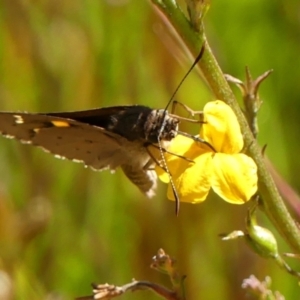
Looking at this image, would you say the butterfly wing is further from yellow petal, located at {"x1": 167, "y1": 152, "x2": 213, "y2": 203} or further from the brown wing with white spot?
yellow petal, located at {"x1": 167, "y1": 152, "x2": 213, "y2": 203}

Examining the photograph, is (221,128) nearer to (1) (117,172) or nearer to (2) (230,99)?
(2) (230,99)

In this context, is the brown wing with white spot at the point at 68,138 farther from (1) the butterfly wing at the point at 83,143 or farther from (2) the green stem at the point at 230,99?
(2) the green stem at the point at 230,99

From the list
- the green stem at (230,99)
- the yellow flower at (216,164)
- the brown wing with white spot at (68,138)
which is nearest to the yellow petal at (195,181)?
the yellow flower at (216,164)

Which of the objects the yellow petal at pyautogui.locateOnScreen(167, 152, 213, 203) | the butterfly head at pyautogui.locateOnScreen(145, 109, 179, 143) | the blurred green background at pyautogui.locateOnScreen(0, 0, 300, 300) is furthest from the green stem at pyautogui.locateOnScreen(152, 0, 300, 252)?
the blurred green background at pyautogui.locateOnScreen(0, 0, 300, 300)

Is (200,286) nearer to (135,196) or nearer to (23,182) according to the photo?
(135,196)

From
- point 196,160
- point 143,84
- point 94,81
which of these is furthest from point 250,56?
point 196,160

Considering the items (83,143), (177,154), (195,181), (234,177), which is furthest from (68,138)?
(234,177)
